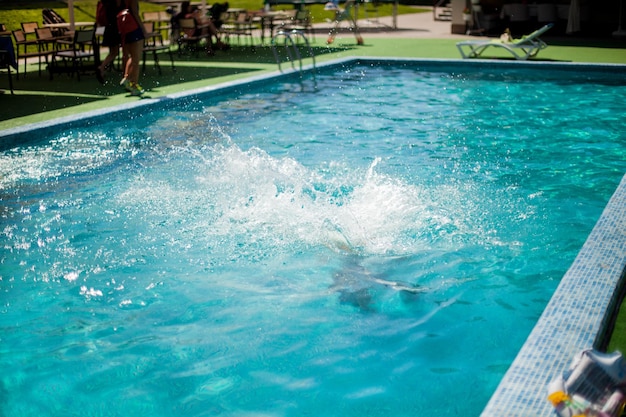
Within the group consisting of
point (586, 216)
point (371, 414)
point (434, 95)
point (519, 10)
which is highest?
point (519, 10)

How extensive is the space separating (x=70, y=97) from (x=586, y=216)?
733 centimetres

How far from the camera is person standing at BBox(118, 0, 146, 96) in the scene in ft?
33.2

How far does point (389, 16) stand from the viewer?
26359 mm

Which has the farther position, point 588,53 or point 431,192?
point 588,53

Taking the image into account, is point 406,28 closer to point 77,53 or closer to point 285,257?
point 77,53

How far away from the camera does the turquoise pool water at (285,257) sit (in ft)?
12.3

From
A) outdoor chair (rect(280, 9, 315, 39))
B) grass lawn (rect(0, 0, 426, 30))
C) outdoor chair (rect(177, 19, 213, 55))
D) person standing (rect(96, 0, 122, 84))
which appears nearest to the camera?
person standing (rect(96, 0, 122, 84))

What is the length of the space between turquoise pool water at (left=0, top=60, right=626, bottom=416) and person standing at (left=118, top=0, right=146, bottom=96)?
1160mm

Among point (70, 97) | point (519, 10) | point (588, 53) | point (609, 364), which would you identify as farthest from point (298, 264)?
point (519, 10)

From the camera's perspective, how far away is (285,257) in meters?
5.19

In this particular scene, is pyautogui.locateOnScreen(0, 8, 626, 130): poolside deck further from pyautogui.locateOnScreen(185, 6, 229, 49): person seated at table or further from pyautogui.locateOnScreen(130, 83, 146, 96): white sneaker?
pyautogui.locateOnScreen(185, 6, 229, 49): person seated at table

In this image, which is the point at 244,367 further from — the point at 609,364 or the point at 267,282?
the point at 609,364

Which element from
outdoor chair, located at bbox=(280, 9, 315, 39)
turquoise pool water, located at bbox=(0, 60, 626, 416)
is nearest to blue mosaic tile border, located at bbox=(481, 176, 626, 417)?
turquoise pool water, located at bbox=(0, 60, 626, 416)

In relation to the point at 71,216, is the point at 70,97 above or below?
above
